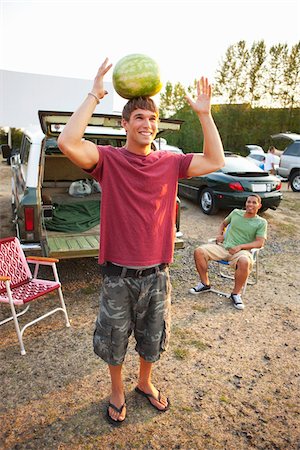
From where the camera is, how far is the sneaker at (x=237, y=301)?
14.1 ft

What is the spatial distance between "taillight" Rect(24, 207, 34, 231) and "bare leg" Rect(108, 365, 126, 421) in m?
2.27

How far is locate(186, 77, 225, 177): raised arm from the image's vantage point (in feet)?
6.67

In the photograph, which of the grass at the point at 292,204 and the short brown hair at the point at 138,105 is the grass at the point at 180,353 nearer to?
the short brown hair at the point at 138,105

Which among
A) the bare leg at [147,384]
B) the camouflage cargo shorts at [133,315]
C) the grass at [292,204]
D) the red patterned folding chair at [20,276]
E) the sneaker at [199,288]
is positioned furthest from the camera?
the grass at [292,204]

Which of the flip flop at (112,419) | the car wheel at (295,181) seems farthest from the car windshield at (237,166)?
the flip flop at (112,419)

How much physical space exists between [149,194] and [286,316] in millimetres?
2893

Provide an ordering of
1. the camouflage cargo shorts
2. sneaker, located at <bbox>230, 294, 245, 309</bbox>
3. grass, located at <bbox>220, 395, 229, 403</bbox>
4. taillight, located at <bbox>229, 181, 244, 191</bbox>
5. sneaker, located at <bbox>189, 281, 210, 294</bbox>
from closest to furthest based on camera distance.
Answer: the camouflage cargo shorts, grass, located at <bbox>220, 395, 229, 403</bbox>, sneaker, located at <bbox>230, 294, 245, 309</bbox>, sneaker, located at <bbox>189, 281, 210, 294</bbox>, taillight, located at <bbox>229, 181, 244, 191</bbox>

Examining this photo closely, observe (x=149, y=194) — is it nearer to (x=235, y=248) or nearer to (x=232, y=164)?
(x=235, y=248)

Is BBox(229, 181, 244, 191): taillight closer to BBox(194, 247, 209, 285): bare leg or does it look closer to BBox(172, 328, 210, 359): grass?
BBox(194, 247, 209, 285): bare leg

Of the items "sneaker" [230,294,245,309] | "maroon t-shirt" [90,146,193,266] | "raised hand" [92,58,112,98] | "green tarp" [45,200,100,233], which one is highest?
"raised hand" [92,58,112,98]

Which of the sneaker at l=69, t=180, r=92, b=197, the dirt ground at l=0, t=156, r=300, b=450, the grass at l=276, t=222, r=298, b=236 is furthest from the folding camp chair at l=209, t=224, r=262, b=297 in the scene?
the sneaker at l=69, t=180, r=92, b=197

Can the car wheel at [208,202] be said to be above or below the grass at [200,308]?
above

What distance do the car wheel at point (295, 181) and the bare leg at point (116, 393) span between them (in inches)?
499

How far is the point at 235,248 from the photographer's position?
179 inches
